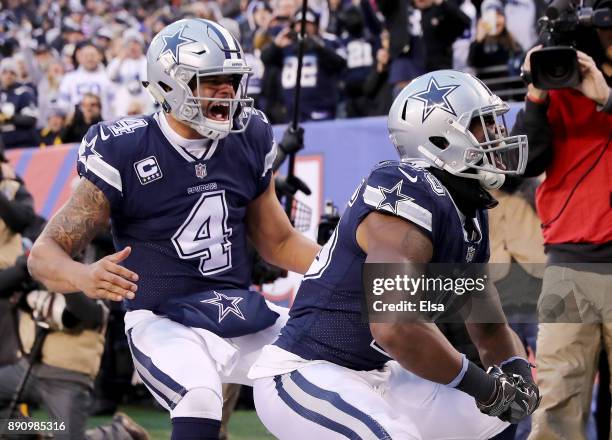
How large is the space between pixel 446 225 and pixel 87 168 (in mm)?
1303

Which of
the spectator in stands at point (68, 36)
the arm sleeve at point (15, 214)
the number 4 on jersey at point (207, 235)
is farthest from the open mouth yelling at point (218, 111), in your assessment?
the spectator in stands at point (68, 36)

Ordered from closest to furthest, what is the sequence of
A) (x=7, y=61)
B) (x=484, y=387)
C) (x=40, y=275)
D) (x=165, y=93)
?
(x=484, y=387) < (x=40, y=275) < (x=165, y=93) < (x=7, y=61)

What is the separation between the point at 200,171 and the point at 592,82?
147 centimetres

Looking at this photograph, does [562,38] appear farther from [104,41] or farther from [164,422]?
[104,41]

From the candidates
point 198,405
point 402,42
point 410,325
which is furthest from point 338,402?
point 402,42

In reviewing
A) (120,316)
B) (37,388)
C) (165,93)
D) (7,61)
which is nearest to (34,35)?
(7,61)

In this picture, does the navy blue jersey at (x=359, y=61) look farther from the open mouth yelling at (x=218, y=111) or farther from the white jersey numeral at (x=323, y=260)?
the white jersey numeral at (x=323, y=260)

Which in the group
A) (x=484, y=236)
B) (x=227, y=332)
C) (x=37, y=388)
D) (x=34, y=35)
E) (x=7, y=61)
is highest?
(x=484, y=236)

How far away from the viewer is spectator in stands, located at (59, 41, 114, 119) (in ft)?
38.5

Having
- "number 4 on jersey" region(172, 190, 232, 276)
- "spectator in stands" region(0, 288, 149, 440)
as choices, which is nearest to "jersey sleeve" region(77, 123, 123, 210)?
"number 4 on jersey" region(172, 190, 232, 276)

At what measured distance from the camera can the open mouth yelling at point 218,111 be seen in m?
3.91

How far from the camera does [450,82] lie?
11.1ft

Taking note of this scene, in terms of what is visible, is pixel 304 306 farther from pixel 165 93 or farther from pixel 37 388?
pixel 37 388

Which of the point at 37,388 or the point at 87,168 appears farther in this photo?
the point at 37,388
